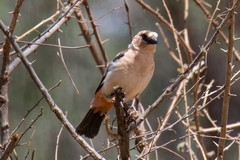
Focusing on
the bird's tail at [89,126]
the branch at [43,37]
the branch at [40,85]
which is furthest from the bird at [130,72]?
the branch at [40,85]

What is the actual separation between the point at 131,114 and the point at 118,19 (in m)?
3.73

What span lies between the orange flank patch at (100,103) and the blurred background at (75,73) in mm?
1536

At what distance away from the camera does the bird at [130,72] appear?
3.72m

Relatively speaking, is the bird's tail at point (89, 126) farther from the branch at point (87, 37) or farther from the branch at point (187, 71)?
the branch at point (187, 71)

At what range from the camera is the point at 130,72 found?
3729 mm

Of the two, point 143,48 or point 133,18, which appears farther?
point 133,18

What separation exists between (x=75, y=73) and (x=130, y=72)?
357cm

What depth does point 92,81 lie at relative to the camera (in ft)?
24.2

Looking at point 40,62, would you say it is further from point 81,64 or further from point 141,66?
point 141,66

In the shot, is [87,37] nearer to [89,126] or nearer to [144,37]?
[144,37]

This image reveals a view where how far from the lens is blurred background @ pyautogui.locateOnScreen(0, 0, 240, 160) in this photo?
633 centimetres

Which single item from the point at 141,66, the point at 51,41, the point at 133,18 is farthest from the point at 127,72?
the point at 133,18

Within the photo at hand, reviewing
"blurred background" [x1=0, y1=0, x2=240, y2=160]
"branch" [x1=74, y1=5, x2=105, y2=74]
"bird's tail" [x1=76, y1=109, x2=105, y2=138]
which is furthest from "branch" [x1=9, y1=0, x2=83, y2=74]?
"blurred background" [x1=0, y1=0, x2=240, y2=160]

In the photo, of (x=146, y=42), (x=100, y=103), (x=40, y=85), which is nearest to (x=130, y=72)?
(x=146, y=42)
